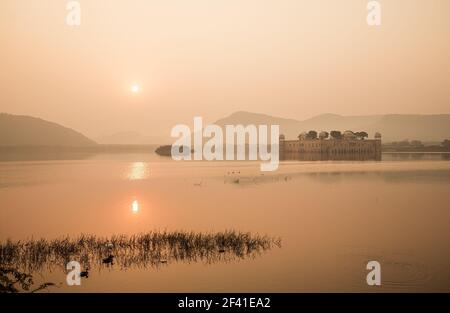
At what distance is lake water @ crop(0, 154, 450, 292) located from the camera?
55.3ft

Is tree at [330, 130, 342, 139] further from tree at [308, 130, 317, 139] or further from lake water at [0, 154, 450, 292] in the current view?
lake water at [0, 154, 450, 292]

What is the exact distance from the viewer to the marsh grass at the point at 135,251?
18.6m

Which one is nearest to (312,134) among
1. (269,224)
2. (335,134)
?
(335,134)

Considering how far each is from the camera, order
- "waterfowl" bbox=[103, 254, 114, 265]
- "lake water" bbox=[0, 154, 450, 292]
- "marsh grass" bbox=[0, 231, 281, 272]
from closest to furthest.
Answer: "lake water" bbox=[0, 154, 450, 292] < "waterfowl" bbox=[103, 254, 114, 265] < "marsh grass" bbox=[0, 231, 281, 272]

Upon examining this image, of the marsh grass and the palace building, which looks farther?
the palace building

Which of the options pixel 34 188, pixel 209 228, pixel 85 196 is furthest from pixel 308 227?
pixel 34 188

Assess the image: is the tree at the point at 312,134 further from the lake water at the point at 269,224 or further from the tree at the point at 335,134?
the lake water at the point at 269,224

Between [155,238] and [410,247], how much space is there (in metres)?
11.4

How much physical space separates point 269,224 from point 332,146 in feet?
401

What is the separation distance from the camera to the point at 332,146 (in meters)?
147

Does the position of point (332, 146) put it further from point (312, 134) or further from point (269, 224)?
point (269, 224)

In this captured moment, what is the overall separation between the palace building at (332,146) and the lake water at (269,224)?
278ft

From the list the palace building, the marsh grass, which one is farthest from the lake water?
the palace building

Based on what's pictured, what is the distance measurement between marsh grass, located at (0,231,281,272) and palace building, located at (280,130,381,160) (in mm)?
117972
